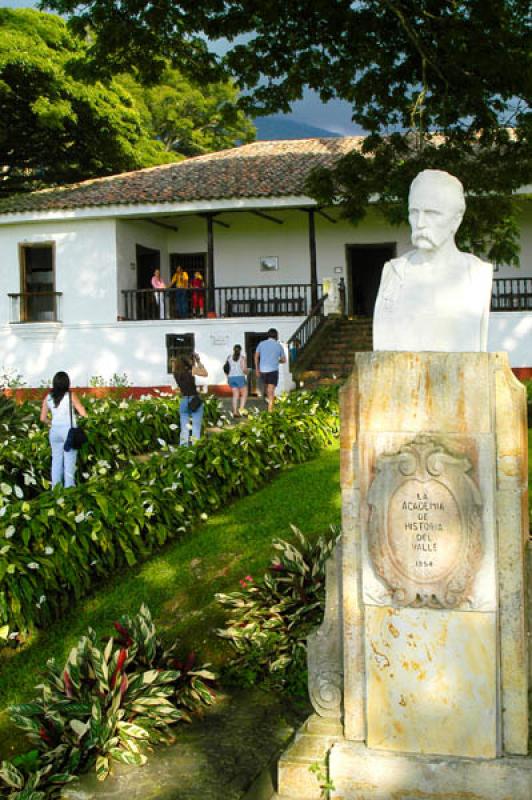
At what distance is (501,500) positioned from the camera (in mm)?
3902

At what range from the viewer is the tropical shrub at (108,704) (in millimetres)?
4555

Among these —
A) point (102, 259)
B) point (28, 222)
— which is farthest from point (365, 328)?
point (28, 222)

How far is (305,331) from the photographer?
22.3 metres

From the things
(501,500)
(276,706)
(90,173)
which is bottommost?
(276,706)

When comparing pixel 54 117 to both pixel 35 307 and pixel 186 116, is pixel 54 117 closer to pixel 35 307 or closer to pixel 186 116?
pixel 35 307

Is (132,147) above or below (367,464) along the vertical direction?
above

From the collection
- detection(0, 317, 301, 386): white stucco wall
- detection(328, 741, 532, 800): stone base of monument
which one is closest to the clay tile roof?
detection(0, 317, 301, 386): white stucco wall

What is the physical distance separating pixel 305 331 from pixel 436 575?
18533 mm

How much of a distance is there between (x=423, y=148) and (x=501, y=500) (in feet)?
25.1

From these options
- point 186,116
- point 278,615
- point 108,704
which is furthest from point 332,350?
point 186,116

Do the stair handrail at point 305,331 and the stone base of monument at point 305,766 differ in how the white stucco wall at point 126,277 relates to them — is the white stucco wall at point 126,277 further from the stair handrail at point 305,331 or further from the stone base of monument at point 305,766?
the stone base of monument at point 305,766

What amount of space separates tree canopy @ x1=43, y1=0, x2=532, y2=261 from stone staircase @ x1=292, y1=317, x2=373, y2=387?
349 inches

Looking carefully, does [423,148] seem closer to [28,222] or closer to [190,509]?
[190,509]

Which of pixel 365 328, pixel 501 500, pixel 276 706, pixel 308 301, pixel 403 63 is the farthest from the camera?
pixel 308 301
